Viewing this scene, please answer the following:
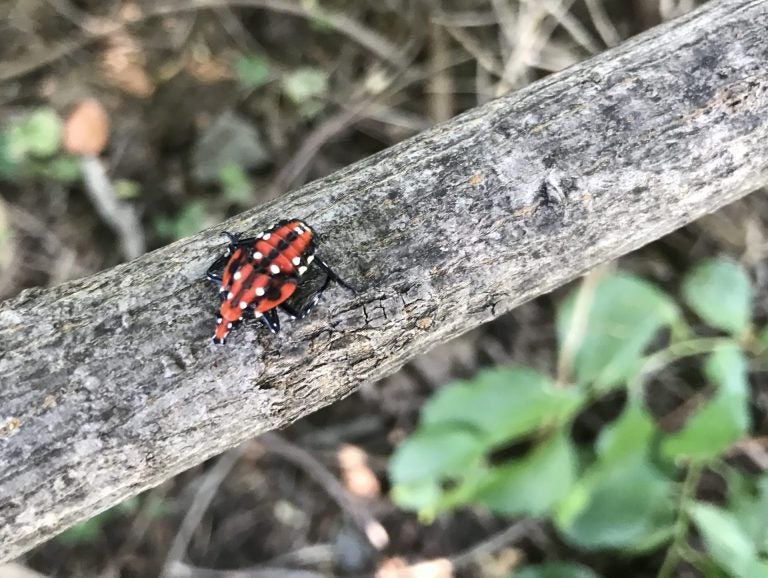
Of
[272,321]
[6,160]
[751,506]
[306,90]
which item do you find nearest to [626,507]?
[751,506]

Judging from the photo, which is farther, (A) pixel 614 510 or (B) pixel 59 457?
(A) pixel 614 510

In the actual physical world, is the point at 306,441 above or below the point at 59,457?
above

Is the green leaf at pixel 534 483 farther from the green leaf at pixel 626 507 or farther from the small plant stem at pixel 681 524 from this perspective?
the small plant stem at pixel 681 524

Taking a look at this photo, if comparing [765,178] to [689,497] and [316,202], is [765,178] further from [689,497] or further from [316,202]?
[689,497]

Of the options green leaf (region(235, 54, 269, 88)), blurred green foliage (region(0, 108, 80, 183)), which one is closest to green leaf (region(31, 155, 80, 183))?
blurred green foliage (region(0, 108, 80, 183))

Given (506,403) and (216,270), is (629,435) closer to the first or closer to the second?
(506,403)

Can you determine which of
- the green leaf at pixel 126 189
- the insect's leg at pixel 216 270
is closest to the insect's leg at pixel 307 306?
the insect's leg at pixel 216 270

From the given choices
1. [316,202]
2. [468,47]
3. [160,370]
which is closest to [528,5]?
[468,47]
